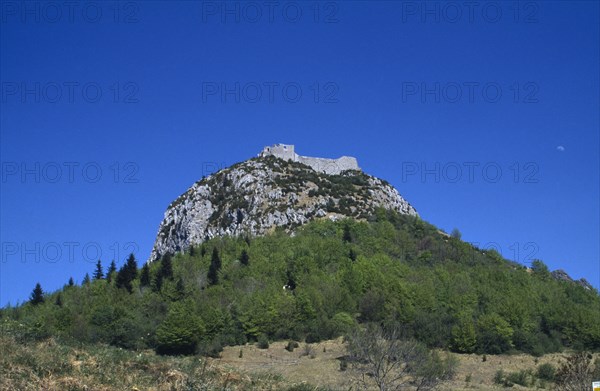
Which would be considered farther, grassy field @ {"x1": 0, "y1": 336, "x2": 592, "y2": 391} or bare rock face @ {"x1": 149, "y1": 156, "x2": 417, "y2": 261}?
bare rock face @ {"x1": 149, "y1": 156, "x2": 417, "y2": 261}

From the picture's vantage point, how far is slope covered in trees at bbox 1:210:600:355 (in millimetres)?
63312

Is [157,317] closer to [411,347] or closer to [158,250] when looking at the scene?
[411,347]

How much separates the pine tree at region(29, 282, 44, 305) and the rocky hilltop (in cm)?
3154

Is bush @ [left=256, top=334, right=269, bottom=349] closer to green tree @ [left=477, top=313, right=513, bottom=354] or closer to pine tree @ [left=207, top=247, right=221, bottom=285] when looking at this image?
pine tree @ [left=207, top=247, right=221, bottom=285]

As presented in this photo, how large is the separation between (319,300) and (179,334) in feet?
56.5

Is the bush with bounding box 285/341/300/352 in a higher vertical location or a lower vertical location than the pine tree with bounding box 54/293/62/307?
lower

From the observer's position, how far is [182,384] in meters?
19.2

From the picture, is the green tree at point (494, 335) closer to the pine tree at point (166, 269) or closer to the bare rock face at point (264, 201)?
the pine tree at point (166, 269)

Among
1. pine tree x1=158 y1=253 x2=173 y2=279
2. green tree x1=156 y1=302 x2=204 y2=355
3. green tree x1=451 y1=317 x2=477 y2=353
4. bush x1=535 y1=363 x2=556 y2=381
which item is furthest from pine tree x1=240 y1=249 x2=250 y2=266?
bush x1=535 y1=363 x2=556 y2=381

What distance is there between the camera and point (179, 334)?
5969cm

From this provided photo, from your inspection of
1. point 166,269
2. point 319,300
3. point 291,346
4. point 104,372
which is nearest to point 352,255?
point 319,300

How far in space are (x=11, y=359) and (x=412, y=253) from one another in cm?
8074

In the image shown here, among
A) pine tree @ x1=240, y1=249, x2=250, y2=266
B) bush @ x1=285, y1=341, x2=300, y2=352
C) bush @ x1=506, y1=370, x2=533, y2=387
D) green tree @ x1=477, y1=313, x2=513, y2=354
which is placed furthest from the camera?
pine tree @ x1=240, y1=249, x2=250, y2=266

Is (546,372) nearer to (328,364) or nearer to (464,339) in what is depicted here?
(464,339)
